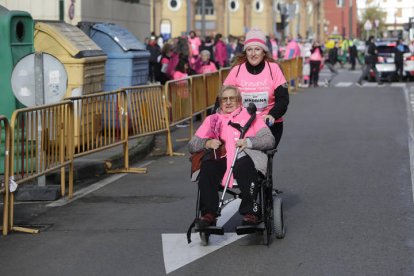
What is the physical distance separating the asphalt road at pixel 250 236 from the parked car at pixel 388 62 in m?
22.1

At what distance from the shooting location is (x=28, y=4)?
2023 centimetres

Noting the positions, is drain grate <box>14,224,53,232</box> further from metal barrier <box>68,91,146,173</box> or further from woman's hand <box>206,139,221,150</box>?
metal barrier <box>68,91,146,173</box>

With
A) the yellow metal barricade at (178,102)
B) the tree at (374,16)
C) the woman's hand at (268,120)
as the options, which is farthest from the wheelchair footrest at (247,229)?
the tree at (374,16)

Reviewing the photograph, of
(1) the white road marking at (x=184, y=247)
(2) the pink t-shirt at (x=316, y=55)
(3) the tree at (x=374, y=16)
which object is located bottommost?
(1) the white road marking at (x=184, y=247)

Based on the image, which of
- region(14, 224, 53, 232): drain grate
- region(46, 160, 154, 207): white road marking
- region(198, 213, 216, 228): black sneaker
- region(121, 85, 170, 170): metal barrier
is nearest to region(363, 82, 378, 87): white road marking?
region(121, 85, 170, 170): metal barrier

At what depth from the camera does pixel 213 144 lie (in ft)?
26.6

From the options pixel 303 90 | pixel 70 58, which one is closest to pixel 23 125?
pixel 70 58

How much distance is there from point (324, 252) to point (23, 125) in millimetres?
3425

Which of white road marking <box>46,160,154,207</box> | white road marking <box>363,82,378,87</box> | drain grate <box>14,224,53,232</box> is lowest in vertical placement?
white road marking <box>363,82,378,87</box>

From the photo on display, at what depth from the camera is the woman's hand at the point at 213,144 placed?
809 cm

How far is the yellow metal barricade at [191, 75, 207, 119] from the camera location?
57.2 feet

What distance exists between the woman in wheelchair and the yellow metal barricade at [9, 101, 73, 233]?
6.11ft

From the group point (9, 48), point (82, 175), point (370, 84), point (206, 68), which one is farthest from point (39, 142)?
point (370, 84)

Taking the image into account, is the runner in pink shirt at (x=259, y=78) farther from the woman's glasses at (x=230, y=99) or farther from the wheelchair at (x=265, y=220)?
the wheelchair at (x=265, y=220)
